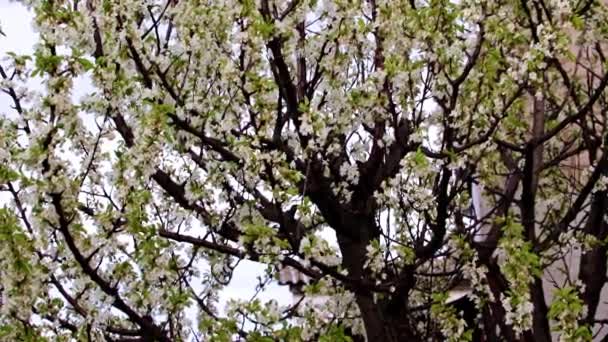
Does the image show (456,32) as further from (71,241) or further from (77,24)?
(71,241)

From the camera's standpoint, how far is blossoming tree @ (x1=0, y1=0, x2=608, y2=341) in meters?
4.60

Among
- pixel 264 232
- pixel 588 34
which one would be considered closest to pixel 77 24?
pixel 264 232

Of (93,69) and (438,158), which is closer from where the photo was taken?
(93,69)

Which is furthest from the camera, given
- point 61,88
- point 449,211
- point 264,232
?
point 449,211

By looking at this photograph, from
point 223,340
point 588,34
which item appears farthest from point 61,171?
point 588,34

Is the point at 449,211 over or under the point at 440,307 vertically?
over

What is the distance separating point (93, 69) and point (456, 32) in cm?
202

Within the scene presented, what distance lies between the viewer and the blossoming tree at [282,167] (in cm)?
460

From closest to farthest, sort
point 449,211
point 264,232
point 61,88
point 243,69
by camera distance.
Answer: point 61,88
point 264,232
point 243,69
point 449,211

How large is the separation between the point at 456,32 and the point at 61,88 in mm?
2227

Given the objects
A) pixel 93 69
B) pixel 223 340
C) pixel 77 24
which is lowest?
pixel 223 340

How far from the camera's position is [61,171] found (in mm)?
4219

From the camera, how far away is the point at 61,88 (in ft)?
13.8

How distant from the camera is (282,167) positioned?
489cm
